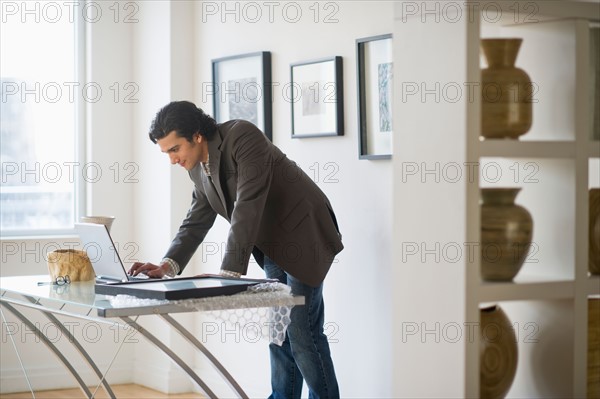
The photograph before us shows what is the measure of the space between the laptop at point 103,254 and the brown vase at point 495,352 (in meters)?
1.30

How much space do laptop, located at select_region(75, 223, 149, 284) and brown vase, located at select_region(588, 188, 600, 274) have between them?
1531 millimetres

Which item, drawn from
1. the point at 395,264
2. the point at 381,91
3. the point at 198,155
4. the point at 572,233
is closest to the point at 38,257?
the point at 198,155

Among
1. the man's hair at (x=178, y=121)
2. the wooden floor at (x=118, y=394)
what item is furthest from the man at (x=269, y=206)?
the wooden floor at (x=118, y=394)

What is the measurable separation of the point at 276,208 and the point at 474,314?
1.39 m

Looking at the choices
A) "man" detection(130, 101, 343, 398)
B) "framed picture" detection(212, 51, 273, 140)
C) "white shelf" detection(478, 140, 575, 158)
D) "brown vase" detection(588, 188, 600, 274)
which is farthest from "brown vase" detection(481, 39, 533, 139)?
"framed picture" detection(212, 51, 273, 140)

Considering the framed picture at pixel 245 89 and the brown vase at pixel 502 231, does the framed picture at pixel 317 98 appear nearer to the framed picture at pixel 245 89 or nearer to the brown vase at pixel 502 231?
the framed picture at pixel 245 89

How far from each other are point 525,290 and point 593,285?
0.73 feet

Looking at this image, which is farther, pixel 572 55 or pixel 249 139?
pixel 249 139

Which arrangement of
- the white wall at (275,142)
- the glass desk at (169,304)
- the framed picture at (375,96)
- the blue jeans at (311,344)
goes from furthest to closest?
1. the white wall at (275,142)
2. the framed picture at (375,96)
3. the blue jeans at (311,344)
4. the glass desk at (169,304)

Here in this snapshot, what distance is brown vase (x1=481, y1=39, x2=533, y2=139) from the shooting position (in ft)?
8.63

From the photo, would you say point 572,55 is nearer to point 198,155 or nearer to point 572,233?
point 572,233

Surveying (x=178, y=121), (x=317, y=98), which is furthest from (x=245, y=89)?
(x=178, y=121)

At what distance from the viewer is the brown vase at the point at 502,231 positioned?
Result: 2.63 meters

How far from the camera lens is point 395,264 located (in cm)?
277
